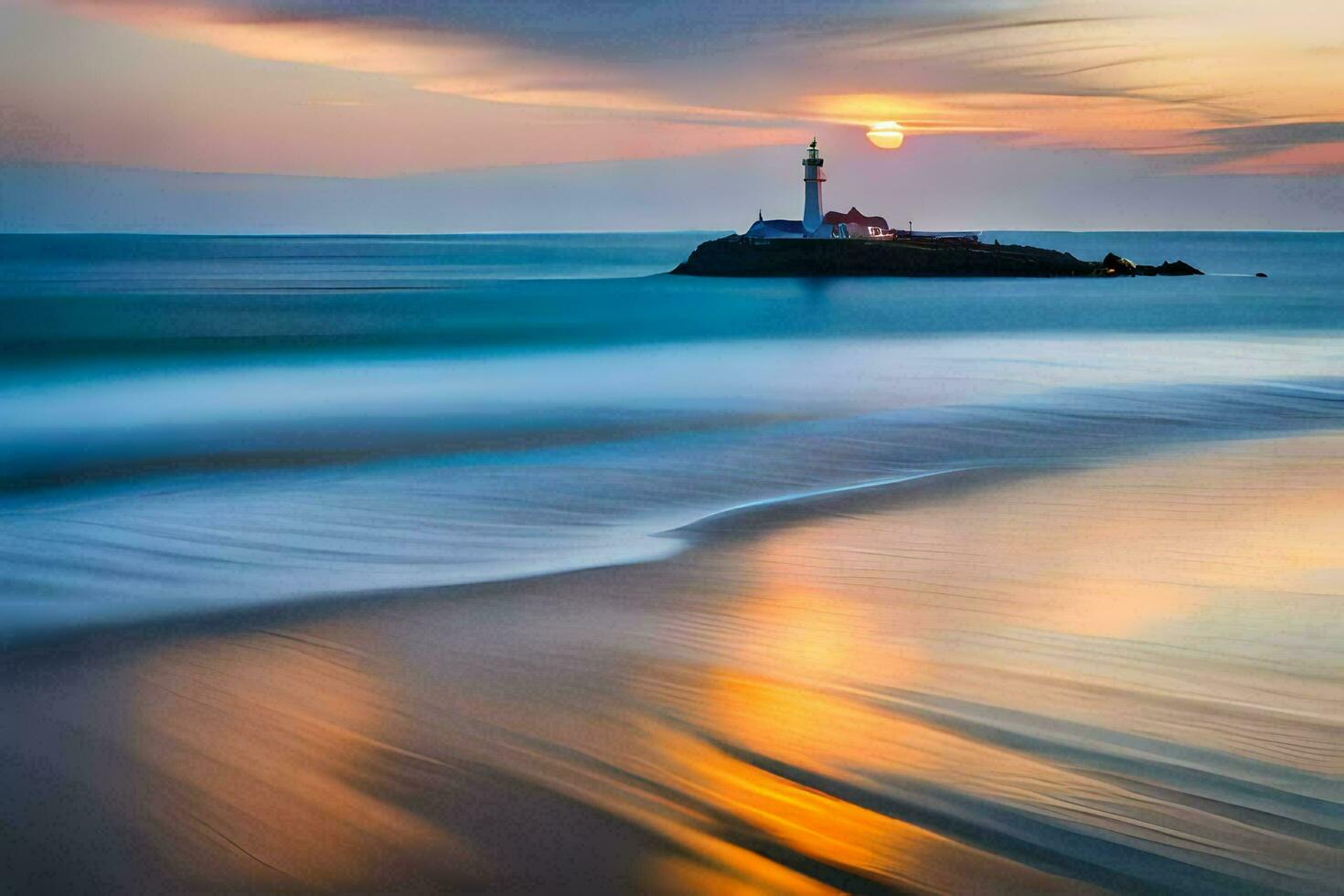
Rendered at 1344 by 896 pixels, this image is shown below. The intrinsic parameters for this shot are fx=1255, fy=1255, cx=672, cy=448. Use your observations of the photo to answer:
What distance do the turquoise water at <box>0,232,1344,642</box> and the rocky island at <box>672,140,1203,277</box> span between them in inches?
972

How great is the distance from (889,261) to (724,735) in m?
65.1

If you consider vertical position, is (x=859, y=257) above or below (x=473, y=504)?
above

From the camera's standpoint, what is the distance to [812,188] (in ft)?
225

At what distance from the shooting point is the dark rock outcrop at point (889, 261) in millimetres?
63969

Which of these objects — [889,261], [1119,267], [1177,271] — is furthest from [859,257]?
[1177,271]

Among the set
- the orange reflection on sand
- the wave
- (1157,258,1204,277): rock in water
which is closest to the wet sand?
the orange reflection on sand

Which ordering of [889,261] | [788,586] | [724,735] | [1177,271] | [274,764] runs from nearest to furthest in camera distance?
[274,764]
[724,735]
[788,586]
[1177,271]
[889,261]

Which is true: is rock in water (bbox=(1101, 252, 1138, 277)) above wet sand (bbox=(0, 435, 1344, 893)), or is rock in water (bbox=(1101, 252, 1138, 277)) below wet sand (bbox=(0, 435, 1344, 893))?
above

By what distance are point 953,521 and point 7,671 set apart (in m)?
5.25

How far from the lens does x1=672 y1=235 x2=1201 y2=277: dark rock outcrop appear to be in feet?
210

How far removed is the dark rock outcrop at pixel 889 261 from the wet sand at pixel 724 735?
196ft

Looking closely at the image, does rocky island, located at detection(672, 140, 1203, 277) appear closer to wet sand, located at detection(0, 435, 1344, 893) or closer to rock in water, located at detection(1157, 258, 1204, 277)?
rock in water, located at detection(1157, 258, 1204, 277)

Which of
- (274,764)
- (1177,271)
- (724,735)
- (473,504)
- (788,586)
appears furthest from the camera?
(1177,271)

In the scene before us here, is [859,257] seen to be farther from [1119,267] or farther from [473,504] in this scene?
[473,504]
